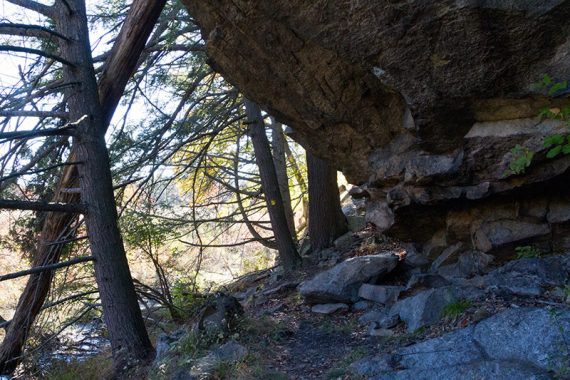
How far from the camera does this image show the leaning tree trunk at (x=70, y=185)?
726 cm

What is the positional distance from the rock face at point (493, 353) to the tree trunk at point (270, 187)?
5.30m

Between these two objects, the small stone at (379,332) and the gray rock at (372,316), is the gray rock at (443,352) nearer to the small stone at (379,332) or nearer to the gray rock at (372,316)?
the small stone at (379,332)

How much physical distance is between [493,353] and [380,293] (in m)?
2.59

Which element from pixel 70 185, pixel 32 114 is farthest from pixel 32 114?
pixel 70 185

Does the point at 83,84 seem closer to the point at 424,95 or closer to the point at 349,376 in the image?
the point at 424,95

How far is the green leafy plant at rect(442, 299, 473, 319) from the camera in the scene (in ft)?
17.8

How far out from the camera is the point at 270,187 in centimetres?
1064

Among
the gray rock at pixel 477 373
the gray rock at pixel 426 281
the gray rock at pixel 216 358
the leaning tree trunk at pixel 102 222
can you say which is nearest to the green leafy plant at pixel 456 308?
the gray rock at pixel 477 373

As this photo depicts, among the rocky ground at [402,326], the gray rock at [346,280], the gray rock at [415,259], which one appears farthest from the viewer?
the gray rock at [415,259]

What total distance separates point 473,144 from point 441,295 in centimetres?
164

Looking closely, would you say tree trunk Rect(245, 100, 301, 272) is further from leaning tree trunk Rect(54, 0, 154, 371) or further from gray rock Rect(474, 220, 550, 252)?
gray rock Rect(474, 220, 550, 252)

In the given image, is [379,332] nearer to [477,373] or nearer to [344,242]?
[477,373]

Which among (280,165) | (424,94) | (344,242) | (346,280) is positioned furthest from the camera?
(280,165)

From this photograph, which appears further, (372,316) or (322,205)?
(322,205)
